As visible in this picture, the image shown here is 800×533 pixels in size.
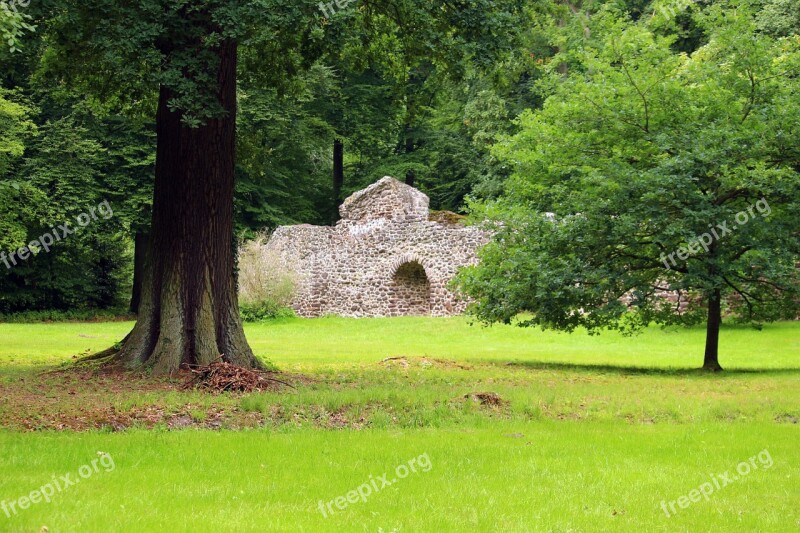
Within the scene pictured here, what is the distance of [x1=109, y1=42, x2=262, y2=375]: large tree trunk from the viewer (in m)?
11.7

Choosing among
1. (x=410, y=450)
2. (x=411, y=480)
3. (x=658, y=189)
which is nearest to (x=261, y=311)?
(x=658, y=189)

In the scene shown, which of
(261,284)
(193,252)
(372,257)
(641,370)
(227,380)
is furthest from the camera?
(372,257)

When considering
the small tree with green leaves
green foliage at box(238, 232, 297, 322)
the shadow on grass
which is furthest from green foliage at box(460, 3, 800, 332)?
green foliage at box(238, 232, 297, 322)

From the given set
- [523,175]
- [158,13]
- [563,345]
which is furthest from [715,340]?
[158,13]

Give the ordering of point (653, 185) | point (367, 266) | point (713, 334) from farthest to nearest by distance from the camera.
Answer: point (367, 266) → point (713, 334) → point (653, 185)

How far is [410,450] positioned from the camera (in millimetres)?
7402

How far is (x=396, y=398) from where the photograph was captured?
32.9 feet

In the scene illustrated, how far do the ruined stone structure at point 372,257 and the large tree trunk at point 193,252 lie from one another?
1843cm

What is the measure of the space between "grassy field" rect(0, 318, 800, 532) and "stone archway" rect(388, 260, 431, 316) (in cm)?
1699

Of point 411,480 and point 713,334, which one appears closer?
point 411,480

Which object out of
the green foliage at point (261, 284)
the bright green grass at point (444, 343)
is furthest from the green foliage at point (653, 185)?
the green foliage at point (261, 284)

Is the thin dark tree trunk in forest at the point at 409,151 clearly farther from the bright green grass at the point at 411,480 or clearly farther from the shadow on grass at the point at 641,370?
the bright green grass at the point at 411,480

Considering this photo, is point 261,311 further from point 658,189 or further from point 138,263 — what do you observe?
point 658,189

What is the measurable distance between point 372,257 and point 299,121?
7.73 metres
